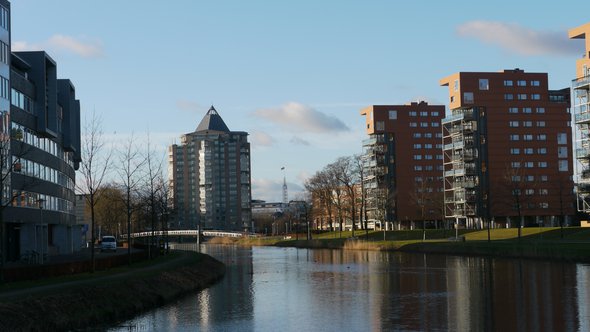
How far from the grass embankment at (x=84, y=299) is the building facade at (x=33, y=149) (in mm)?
15892

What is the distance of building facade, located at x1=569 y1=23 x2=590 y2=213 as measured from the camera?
120m

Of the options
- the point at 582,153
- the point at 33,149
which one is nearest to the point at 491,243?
the point at 582,153

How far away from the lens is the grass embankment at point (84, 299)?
1282 inches

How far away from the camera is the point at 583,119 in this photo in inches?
4710

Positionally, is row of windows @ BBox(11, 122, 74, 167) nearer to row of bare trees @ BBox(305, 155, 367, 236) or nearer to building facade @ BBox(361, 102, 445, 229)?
row of bare trees @ BBox(305, 155, 367, 236)

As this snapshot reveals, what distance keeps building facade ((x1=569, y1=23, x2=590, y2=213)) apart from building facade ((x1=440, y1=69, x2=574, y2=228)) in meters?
29.3

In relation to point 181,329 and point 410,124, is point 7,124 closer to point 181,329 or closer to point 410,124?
point 181,329

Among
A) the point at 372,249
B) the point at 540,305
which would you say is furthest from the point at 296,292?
the point at 372,249

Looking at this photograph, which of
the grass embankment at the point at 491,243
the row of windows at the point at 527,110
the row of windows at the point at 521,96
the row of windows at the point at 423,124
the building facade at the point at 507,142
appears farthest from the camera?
the row of windows at the point at 423,124

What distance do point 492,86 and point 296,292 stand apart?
364 feet

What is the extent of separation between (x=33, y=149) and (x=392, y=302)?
46.3 meters

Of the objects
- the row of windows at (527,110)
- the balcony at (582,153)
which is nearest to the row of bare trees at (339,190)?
the row of windows at (527,110)

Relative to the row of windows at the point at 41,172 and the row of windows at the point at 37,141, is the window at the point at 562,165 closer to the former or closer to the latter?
the row of windows at the point at 41,172

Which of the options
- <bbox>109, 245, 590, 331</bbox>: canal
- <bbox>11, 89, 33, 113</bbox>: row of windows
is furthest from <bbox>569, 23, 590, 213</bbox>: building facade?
<bbox>11, 89, 33, 113</bbox>: row of windows
